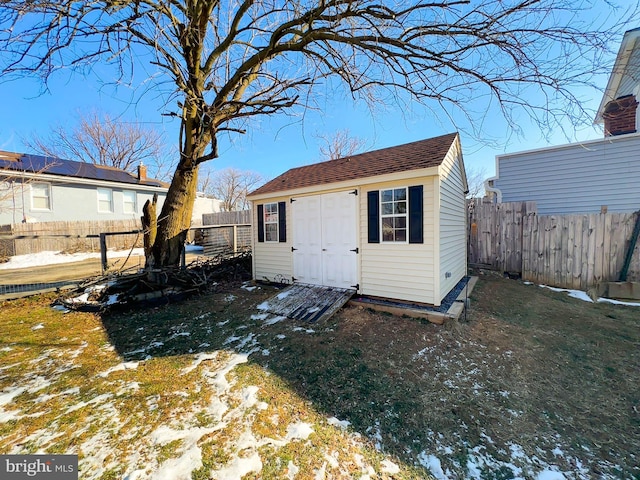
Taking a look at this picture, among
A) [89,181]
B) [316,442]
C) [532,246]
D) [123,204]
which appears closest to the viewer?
[316,442]

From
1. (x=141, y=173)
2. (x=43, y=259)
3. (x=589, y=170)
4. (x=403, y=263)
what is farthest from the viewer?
(x=141, y=173)

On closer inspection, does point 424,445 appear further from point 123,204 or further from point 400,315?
point 123,204

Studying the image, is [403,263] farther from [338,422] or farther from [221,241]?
[221,241]

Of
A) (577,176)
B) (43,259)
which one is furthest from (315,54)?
(43,259)

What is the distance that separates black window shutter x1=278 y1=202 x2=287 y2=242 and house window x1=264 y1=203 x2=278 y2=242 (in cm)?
15

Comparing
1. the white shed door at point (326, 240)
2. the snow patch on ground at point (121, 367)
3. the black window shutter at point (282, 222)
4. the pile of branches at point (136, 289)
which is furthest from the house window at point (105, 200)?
the snow patch on ground at point (121, 367)

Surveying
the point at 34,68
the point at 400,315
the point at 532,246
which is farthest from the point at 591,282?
the point at 34,68

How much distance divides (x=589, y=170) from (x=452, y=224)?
4921 millimetres

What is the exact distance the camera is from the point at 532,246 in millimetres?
6828

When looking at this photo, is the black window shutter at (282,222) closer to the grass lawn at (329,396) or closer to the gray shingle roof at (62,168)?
the grass lawn at (329,396)

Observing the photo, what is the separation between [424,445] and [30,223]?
1714 centimetres

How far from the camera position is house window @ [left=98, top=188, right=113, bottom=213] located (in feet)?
49.3

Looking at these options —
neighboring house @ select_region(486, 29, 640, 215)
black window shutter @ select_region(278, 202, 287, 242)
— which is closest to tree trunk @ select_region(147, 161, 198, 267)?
black window shutter @ select_region(278, 202, 287, 242)

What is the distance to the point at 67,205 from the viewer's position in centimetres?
1363
